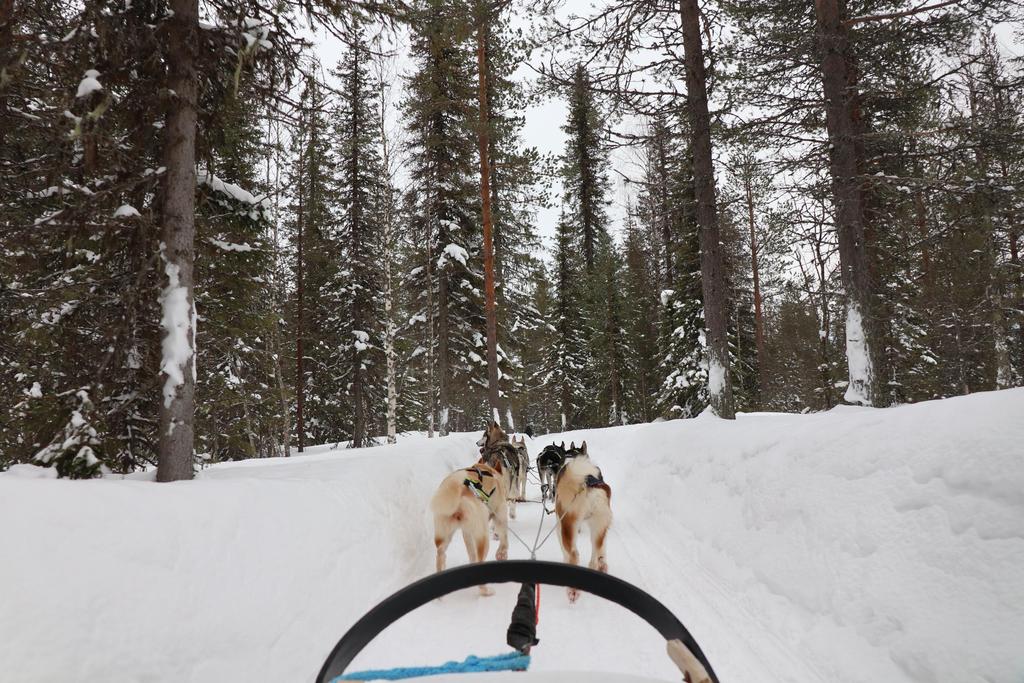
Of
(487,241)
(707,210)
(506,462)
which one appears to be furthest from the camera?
(487,241)

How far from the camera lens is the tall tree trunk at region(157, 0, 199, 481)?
15.6ft

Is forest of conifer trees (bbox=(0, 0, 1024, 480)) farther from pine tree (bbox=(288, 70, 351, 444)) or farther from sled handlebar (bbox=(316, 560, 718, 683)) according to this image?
sled handlebar (bbox=(316, 560, 718, 683))

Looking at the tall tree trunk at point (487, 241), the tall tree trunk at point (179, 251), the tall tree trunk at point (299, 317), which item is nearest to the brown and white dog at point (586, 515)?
the tall tree trunk at point (179, 251)

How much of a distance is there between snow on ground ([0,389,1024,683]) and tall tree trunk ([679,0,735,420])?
4982 mm

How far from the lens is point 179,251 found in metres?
4.86

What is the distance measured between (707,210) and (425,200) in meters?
11.9

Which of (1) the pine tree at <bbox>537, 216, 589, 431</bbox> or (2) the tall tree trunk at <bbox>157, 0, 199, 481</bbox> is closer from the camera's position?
(2) the tall tree trunk at <bbox>157, 0, 199, 481</bbox>

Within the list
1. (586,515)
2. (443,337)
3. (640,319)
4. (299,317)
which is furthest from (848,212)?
(299,317)

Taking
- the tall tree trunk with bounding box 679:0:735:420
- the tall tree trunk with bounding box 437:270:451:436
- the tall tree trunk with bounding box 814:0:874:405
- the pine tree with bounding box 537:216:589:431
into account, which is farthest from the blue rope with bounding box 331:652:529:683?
the pine tree with bounding box 537:216:589:431

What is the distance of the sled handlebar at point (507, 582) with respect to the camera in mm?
1077

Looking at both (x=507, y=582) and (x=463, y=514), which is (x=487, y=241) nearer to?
(x=463, y=514)

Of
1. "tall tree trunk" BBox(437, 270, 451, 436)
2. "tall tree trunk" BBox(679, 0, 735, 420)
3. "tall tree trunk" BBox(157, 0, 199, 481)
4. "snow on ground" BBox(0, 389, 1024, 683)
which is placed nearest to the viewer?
"snow on ground" BBox(0, 389, 1024, 683)

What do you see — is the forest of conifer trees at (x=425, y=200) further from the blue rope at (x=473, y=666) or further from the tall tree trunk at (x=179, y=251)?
the blue rope at (x=473, y=666)

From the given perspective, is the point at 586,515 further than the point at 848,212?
No
